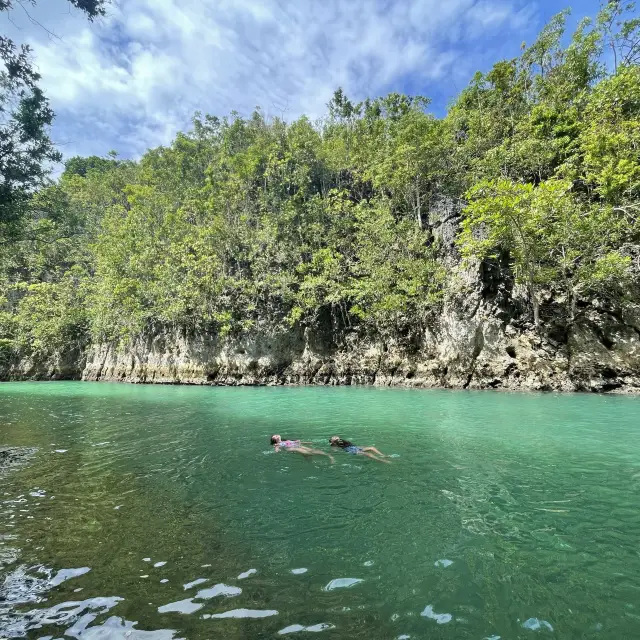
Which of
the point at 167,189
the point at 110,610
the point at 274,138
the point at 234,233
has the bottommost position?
the point at 110,610

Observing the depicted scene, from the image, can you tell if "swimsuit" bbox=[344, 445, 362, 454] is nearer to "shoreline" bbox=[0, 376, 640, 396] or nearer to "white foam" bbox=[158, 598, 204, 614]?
"white foam" bbox=[158, 598, 204, 614]

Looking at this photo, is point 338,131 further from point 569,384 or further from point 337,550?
point 337,550

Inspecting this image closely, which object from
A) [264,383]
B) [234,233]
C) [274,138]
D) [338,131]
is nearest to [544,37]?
[338,131]

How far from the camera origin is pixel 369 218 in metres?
27.3

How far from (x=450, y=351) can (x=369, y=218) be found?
1094cm

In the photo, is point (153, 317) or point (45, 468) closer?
point (45, 468)

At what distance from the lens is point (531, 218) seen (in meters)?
18.4

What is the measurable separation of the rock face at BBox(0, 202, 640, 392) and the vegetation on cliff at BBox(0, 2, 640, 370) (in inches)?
33.1

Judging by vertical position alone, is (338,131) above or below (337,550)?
above

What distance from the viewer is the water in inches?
125

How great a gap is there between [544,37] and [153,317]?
35.0 m

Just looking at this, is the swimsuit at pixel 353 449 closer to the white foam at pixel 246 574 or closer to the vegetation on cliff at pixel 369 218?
Answer: the white foam at pixel 246 574

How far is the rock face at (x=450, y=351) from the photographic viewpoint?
19000mm

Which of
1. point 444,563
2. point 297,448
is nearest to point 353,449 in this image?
point 297,448
